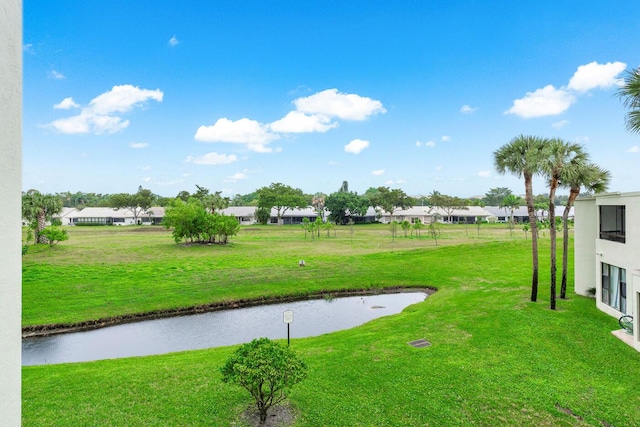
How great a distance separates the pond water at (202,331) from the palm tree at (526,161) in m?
9.62

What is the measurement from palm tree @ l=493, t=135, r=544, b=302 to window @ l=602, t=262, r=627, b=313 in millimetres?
2820

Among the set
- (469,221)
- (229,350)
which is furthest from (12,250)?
(469,221)

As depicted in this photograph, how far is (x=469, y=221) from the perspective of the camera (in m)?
102

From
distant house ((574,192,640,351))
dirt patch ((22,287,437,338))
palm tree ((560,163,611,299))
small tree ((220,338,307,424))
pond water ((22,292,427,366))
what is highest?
palm tree ((560,163,611,299))

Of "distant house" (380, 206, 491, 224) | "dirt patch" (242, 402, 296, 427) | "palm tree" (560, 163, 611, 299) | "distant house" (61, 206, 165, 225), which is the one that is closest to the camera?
"dirt patch" (242, 402, 296, 427)

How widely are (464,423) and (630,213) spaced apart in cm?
1211

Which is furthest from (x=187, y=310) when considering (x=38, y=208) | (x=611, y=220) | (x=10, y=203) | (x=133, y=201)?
(x=133, y=201)

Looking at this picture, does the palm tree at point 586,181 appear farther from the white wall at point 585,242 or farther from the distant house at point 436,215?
the distant house at point 436,215

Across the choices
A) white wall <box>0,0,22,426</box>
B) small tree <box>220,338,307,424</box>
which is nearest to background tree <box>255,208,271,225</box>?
small tree <box>220,338,307,424</box>

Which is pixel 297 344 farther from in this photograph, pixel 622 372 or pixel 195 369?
pixel 622 372

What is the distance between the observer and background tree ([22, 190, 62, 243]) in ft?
145

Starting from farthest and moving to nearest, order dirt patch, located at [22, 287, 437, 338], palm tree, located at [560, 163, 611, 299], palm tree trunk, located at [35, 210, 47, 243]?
palm tree trunk, located at [35, 210, 47, 243] → dirt patch, located at [22, 287, 437, 338] → palm tree, located at [560, 163, 611, 299]

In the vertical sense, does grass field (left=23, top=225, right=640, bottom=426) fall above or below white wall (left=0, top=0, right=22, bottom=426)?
below

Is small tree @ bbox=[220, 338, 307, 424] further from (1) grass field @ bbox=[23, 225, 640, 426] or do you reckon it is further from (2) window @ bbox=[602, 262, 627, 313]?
(2) window @ bbox=[602, 262, 627, 313]
